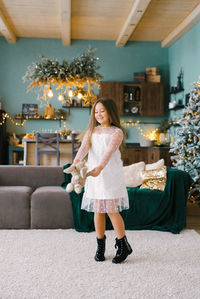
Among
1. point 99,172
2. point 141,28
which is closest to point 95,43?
point 141,28

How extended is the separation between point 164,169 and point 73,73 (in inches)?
131

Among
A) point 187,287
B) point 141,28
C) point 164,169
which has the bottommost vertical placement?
point 187,287

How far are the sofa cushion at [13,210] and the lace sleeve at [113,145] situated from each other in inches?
61.5

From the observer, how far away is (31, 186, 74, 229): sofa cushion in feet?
12.3

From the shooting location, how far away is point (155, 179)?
3.84 m

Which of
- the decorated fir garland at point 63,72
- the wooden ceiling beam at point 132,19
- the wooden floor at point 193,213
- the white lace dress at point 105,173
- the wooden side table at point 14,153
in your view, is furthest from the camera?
the wooden side table at point 14,153

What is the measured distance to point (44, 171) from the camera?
437 centimetres

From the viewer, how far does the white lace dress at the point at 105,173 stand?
2590 millimetres

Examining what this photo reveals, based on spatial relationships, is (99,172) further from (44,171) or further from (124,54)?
(124,54)

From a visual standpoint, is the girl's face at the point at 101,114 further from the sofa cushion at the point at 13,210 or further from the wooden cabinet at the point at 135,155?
the wooden cabinet at the point at 135,155

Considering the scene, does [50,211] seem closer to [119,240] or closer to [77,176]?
[119,240]

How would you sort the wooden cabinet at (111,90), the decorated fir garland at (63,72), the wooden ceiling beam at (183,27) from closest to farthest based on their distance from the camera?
the wooden ceiling beam at (183,27), the decorated fir garland at (63,72), the wooden cabinet at (111,90)

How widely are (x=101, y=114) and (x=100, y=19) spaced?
491cm

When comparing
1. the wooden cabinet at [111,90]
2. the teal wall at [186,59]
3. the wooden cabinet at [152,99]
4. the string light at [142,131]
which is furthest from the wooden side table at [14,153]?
the teal wall at [186,59]
